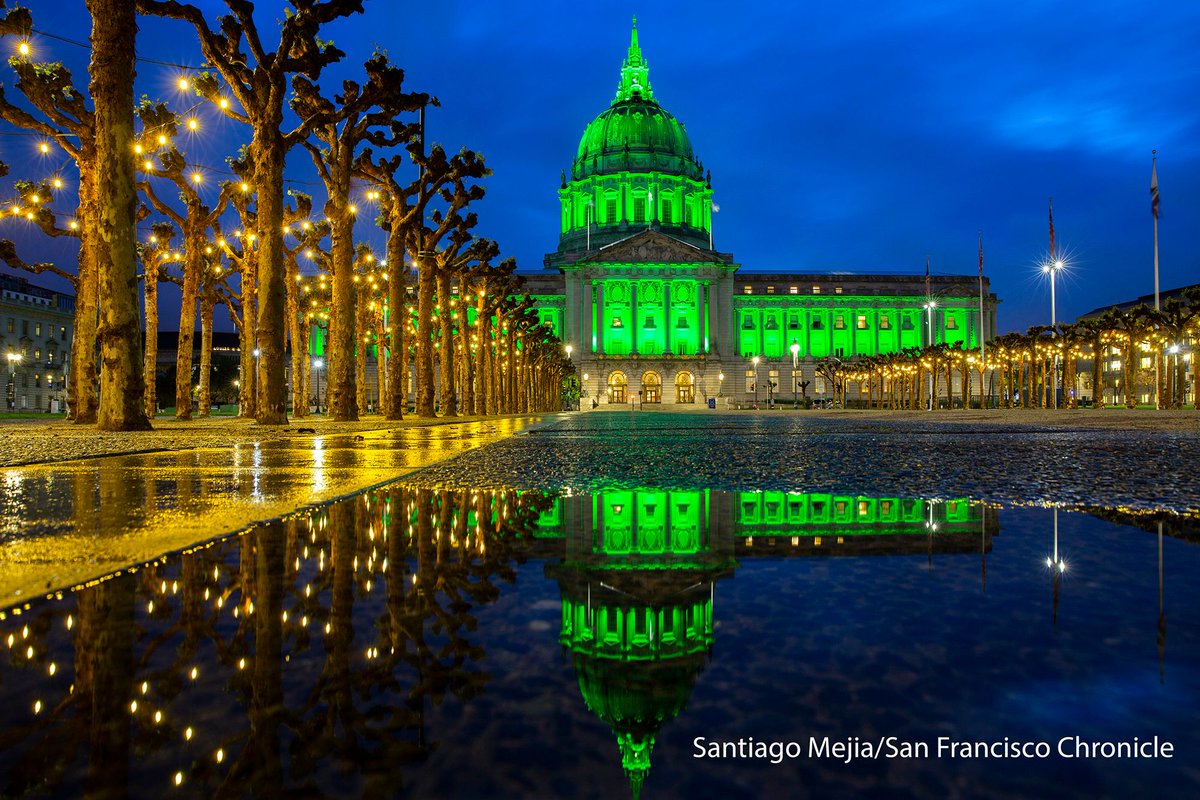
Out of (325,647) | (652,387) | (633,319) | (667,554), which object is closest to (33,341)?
(633,319)

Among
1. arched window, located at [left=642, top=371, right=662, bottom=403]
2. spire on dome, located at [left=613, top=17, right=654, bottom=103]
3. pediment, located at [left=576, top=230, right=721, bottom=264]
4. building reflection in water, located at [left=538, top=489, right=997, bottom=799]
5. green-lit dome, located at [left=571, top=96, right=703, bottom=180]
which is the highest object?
spire on dome, located at [left=613, top=17, right=654, bottom=103]

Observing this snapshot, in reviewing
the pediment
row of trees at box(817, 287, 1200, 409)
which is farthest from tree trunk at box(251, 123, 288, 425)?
the pediment

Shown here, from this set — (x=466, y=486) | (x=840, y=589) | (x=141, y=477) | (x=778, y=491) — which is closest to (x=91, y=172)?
(x=141, y=477)

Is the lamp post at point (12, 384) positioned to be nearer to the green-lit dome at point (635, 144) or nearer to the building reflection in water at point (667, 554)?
the green-lit dome at point (635, 144)

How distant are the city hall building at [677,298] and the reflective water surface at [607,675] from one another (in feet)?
323

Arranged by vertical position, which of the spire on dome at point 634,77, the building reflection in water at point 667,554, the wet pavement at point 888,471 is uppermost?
the spire on dome at point 634,77

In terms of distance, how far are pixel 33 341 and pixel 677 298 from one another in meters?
68.2

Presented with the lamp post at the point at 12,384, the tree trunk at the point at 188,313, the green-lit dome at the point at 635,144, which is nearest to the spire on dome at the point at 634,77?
the green-lit dome at the point at 635,144

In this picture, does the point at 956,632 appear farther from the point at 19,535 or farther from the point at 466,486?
the point at 466,486

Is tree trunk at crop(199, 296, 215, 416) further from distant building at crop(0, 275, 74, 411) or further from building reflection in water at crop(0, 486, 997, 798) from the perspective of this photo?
distant building at crop(0, 275, 74, 411)

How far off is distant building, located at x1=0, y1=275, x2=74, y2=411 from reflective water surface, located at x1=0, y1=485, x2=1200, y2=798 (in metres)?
82.0

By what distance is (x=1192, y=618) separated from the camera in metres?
1.52

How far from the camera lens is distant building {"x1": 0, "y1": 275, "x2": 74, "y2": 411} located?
73.3m

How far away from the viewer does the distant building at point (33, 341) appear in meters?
73.3
